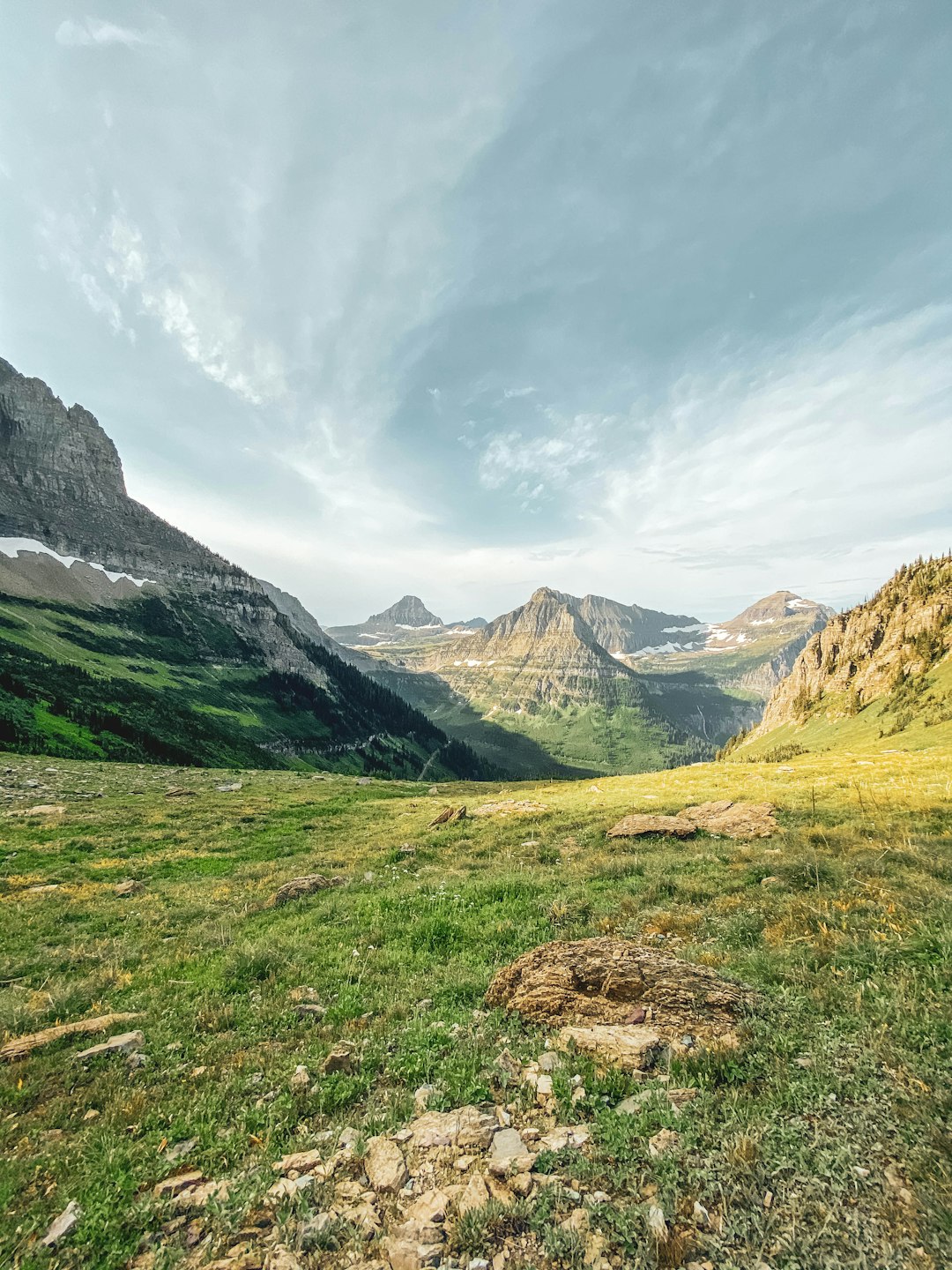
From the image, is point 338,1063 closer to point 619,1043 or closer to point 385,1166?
point 385,1166

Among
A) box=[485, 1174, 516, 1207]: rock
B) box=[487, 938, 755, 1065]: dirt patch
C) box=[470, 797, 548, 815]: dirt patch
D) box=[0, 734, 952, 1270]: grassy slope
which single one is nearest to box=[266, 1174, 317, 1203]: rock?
box=[0, 734, 952, 1270]: grassy slope

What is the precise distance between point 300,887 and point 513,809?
668 inches

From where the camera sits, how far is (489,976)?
34.7 feet

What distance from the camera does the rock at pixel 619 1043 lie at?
701cm

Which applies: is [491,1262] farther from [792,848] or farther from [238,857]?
[238,857]

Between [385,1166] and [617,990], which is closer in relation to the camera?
[385,1166]

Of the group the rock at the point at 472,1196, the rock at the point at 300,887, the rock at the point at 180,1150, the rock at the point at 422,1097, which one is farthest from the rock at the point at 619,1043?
the rock at the point at 300,887

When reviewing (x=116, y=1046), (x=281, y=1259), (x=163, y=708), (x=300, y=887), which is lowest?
(x=163, y=708)

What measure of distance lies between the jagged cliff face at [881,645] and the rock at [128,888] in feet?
537

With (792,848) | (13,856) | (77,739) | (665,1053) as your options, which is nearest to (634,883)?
(792,848)

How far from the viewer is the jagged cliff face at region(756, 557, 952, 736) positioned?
132500 mm

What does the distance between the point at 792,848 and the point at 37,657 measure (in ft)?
515

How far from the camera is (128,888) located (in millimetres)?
19328

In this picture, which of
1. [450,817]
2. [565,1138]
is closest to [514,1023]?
[565,1138]
